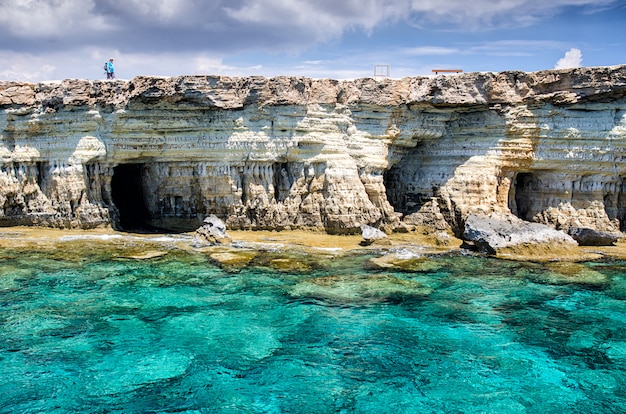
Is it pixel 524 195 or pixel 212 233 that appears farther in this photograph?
pixel 524 195

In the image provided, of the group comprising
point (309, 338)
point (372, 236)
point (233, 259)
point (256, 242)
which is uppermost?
point (372, 236)

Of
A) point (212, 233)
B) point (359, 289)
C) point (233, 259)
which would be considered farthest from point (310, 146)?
point (359, 289)

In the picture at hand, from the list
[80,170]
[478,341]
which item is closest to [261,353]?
[478,341]

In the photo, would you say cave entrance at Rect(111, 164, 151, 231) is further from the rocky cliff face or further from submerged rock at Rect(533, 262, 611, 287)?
submerged rock at Rect(533, 262, 611, 287)

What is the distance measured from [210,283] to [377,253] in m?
5.70

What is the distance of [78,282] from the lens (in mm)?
14594

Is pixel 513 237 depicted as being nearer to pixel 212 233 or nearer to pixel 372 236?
pixel 372 236

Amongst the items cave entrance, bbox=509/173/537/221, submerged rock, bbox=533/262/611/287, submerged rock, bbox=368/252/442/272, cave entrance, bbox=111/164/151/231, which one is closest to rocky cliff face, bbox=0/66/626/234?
cave entrance, bbox=509/173/537/221

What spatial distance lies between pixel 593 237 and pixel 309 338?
1242cm

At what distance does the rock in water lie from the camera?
19031mm

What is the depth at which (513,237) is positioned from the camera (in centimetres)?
1803

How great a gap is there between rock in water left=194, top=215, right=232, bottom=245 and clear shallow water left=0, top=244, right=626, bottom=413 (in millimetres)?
2646

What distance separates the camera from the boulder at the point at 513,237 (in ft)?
58.5

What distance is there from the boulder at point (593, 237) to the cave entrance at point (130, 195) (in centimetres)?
1565
